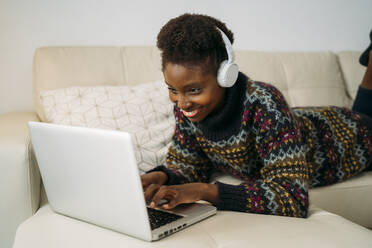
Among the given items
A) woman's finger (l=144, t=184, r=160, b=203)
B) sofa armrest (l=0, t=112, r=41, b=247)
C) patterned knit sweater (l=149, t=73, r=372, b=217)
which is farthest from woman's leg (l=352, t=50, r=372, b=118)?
sofa armrest (l=0, t=112, r=41, b=247)

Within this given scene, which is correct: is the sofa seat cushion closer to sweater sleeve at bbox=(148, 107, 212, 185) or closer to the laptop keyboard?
the laptop keyboard

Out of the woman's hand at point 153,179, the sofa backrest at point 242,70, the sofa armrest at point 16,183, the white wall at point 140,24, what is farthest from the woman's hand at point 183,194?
the white wall at point 140,24

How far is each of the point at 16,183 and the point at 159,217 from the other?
50 cm

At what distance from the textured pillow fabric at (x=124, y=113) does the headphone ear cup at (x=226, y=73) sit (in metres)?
0.50

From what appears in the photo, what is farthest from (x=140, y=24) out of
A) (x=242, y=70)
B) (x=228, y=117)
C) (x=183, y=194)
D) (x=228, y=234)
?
(x=228, y=234)

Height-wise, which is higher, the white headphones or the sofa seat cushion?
the white headphones

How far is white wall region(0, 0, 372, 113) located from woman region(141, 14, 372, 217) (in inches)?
35.1

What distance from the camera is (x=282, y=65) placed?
6.43 ft

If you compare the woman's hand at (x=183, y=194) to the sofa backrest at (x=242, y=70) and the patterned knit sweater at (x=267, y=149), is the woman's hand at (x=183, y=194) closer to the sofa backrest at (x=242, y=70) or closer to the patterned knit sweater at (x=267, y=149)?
the patterned knit sweater at (x=267, y=149)

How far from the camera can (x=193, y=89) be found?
0.88 m

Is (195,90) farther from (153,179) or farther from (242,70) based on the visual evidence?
(242,70)

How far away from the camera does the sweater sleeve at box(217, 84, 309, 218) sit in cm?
86

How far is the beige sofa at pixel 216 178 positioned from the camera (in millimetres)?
727

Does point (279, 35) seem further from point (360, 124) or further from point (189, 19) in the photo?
point (189, 19)
